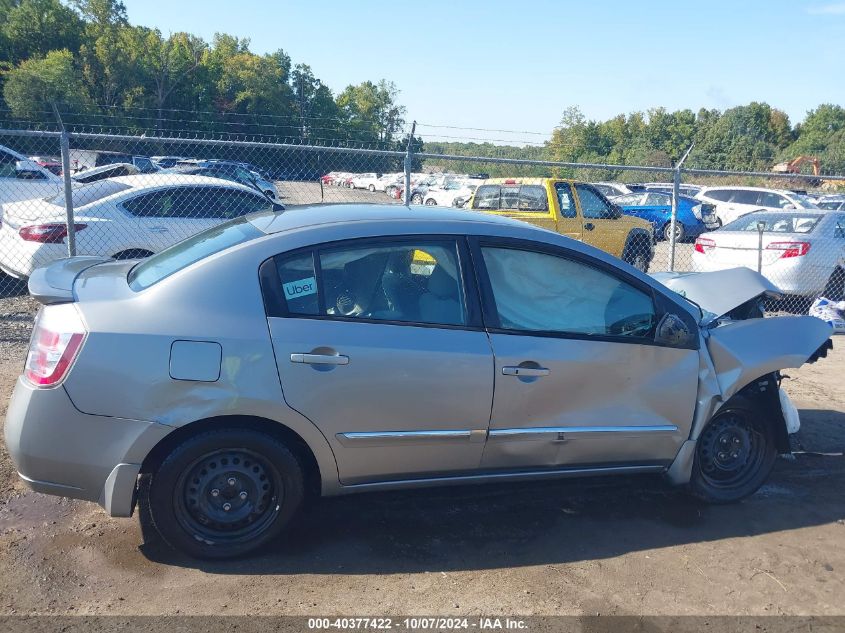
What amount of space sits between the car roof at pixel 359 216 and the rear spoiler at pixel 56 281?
3.25ft

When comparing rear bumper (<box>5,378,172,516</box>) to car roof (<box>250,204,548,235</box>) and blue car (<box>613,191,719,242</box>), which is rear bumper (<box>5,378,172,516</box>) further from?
blue car (<box>613,191,719,242</box>)

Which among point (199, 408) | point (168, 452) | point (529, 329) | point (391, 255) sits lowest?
point (168, 452)

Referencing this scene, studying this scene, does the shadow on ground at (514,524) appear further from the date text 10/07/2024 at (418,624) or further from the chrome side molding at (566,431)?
the chrome side molding at (566,431)

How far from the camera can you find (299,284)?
3666 mm

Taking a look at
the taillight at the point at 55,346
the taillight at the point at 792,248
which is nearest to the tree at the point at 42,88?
the taillight at the point at 792,248

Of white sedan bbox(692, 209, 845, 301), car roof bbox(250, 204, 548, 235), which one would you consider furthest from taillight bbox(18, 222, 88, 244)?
white sedan bbox(692, 209, 845, 301)

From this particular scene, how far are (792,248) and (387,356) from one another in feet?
27.5

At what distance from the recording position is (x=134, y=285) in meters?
3.75

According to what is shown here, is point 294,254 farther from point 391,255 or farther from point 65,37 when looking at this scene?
point 65,37

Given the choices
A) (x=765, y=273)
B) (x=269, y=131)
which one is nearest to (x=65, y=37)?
(x=269, y=131)

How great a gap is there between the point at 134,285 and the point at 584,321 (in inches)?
93.3

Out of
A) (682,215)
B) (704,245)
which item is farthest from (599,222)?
(682,215)

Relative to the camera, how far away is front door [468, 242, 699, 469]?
3.89 meters

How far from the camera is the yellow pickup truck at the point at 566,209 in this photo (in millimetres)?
11688
